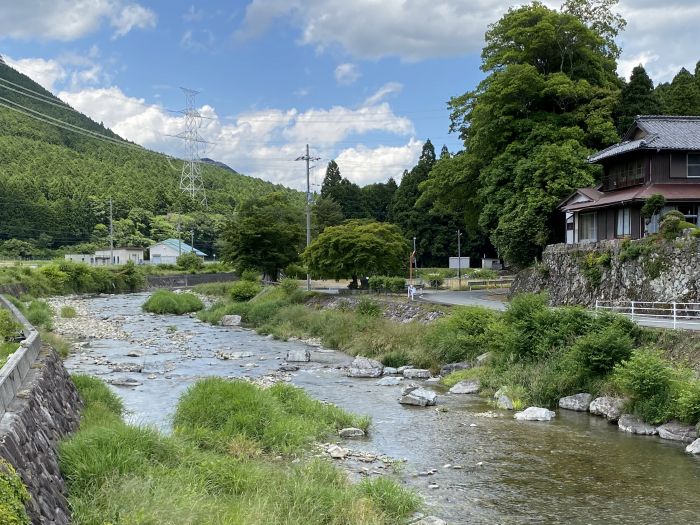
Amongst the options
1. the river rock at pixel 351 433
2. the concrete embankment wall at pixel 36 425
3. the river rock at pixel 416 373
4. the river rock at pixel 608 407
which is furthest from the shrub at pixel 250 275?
the concrete embankment wall at pixel 36 425

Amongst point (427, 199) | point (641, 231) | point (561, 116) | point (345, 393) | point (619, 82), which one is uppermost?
point (619, 82)

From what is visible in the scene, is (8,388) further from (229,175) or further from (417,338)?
(229,175)

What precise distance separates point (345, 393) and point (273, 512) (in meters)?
11.1

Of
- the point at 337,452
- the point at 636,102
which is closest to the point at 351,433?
the point at 337,452

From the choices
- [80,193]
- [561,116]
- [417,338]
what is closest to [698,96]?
[561,116]

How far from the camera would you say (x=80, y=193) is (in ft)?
337

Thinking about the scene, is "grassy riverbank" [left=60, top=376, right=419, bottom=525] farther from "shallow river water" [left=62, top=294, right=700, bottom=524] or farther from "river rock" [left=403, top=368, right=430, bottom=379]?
"river rock" [left=403, top=368, right=430, bottom=379]

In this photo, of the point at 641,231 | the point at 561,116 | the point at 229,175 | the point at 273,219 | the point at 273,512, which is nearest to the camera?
the point at 273,512

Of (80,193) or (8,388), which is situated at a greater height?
(80,193)

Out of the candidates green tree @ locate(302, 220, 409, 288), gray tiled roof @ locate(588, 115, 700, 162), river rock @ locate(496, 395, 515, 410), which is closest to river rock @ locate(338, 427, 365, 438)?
river rock @ locate(496, 395, 515, 410)

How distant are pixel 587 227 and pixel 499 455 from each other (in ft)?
80.2

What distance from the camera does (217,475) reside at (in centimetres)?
1059

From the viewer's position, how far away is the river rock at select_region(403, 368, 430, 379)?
23.5 m

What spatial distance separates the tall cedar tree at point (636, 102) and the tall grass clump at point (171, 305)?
34134mm
